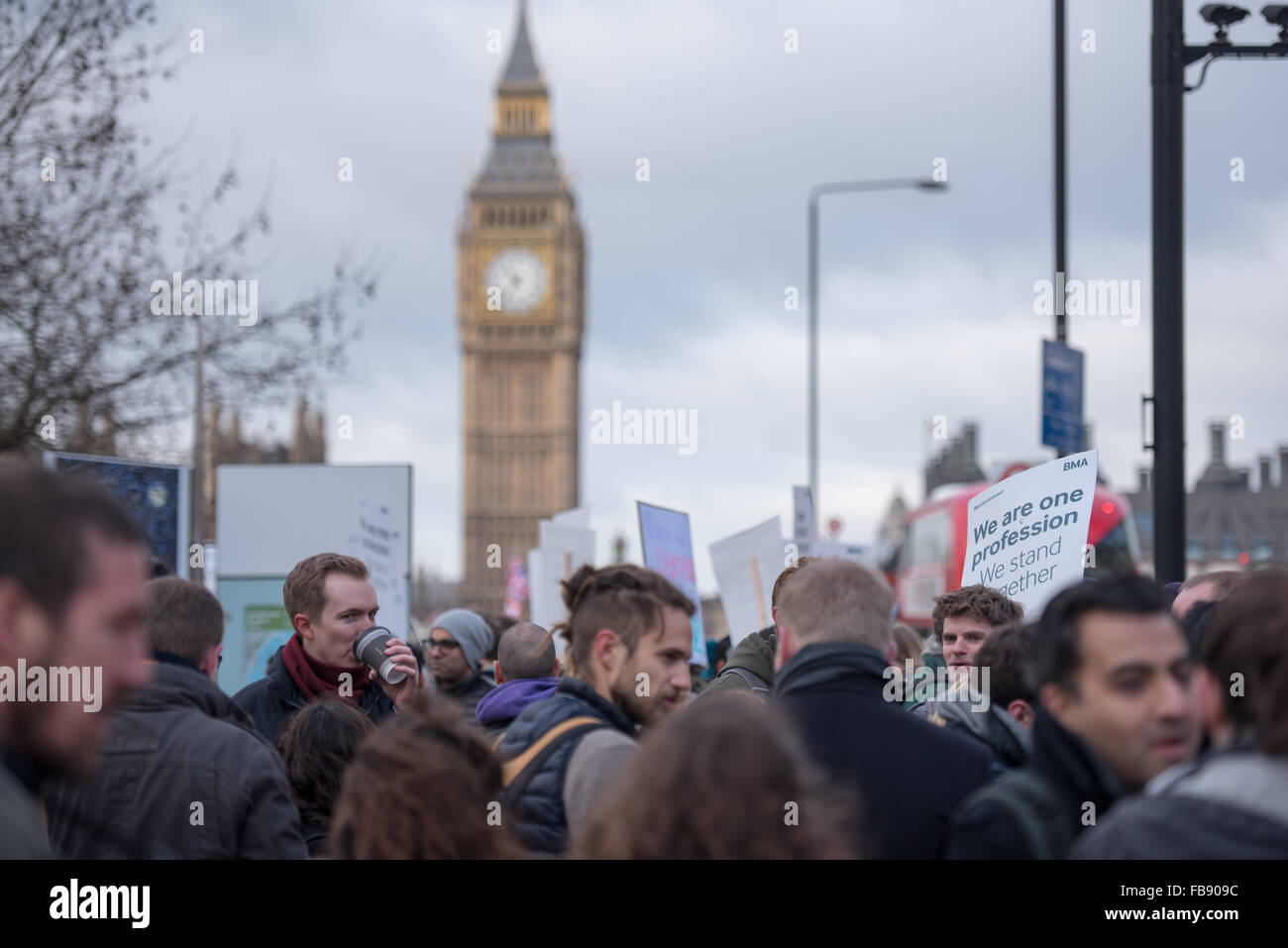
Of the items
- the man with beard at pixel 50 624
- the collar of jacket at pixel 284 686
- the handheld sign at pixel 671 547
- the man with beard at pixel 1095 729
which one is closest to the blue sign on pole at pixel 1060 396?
the handheld sign at pixel 671 547

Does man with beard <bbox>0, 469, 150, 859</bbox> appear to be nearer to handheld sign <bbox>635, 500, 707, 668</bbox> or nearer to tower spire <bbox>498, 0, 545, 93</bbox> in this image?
handheld sign <bbox>635, 500, 707, 668</bbox>

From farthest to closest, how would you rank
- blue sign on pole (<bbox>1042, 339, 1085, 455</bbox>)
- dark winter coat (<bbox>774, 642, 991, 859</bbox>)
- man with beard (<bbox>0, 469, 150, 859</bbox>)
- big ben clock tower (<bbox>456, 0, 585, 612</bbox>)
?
big ben clock tower (<bbox>456, 0, 585, 612</bbox>)
blue sign on pole (<bbox>1042, 339, 1085, 455</bbox>)
dark winter coat (<bbox>774, 642, 991, 859</bbox>)
man with beard (<bbox>0, 469, 150, 859</bbox>)

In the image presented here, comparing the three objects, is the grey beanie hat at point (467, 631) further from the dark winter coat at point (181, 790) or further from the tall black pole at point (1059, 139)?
the tall black pole at point (1059, 139)

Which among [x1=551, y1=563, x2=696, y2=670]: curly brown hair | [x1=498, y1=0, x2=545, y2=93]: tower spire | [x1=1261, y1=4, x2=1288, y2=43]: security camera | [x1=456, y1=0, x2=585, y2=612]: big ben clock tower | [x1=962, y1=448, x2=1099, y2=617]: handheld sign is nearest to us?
[x1=551, y1=563, x2=696, y2=670]: curly brown hair

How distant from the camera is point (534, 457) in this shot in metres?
93.1

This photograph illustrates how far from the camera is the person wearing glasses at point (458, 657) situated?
7.58 metres

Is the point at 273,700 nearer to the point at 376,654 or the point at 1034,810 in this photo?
the point at 376,654

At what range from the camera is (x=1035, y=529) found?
6.92m

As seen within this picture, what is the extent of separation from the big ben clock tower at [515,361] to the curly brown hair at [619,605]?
3417 inches

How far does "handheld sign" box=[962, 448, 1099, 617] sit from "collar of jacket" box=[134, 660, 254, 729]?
148 inches

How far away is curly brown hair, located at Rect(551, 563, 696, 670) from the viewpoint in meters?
3.72

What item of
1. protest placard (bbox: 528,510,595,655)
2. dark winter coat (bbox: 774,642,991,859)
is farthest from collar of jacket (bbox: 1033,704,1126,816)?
protest placard (bbox: 528,510,595,655)

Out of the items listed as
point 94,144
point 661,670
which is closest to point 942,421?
point 94,144
